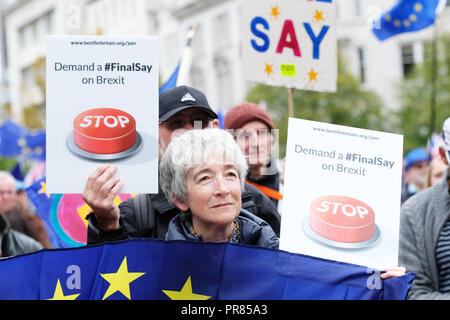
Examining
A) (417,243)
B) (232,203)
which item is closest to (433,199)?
(417,243)

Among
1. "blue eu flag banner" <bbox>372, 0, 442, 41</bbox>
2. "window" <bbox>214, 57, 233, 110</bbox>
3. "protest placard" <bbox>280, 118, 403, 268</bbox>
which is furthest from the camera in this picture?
"window" <bbox>214, 57, 233, 110</bbox>

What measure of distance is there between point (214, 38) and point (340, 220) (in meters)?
42.5


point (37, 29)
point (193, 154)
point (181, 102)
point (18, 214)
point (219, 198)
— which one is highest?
point (37, 29)

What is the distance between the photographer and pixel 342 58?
31359 millimetres

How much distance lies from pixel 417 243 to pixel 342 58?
92.6 ft

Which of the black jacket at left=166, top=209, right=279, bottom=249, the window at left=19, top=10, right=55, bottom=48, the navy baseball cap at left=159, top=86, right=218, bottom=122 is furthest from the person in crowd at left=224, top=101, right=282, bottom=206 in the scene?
the window at left=19, top=10, right=55, bottom=48

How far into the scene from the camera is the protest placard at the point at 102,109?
299cm

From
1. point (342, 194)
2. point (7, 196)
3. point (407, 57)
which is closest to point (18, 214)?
point (7, 196)

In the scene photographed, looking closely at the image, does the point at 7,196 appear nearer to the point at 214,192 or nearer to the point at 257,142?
the point at 257,142

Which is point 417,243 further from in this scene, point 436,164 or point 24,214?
point 24,214

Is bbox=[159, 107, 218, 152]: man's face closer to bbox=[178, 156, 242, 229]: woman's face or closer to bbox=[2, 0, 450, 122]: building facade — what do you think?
bbox=[178, 156, 242, 229]: woman's face

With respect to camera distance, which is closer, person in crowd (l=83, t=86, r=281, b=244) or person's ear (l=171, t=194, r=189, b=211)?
person in crowd (l=83, t=86, r=281, b=244)

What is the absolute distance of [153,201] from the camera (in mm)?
3457

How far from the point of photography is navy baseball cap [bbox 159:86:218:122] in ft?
12.0
